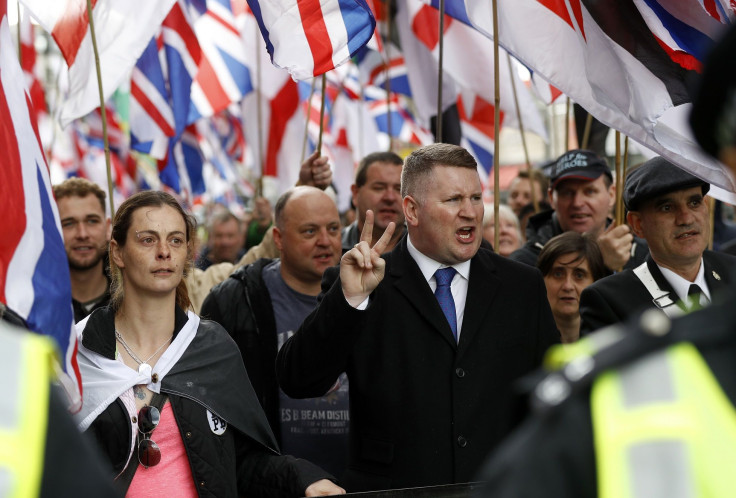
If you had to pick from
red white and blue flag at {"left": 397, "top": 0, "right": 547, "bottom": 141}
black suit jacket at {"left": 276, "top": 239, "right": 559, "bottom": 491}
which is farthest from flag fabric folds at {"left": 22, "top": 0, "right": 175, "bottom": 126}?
black suit jacket at {"left": 276, "top": 239, "right": 559, "bottom": 491}

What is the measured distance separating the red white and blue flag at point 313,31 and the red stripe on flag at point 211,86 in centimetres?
437

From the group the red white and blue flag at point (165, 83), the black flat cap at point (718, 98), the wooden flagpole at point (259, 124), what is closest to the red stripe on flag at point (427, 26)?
the wooden flagpole at point (259, 124)

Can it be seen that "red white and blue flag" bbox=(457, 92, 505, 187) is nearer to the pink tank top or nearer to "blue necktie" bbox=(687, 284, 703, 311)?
"blue necktie" bbox=(687, 284, 703, 311)

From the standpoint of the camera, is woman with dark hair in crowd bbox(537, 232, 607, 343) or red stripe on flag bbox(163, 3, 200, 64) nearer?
woman with dark hair in crowd bbox(537, 232, 607, 343)

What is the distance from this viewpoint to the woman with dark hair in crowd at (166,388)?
3.53m

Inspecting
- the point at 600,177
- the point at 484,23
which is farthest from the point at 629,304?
the point at 600,177

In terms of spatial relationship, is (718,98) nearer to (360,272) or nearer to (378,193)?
(360,272)

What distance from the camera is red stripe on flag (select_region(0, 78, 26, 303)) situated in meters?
3.16

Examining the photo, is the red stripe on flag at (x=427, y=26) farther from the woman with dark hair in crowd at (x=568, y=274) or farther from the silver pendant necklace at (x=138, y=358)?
the silver pendant necklace at (x=138, y=358)

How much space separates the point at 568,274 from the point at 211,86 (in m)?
4.92

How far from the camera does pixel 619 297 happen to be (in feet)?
13.3

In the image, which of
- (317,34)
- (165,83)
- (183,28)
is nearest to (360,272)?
(317,34)

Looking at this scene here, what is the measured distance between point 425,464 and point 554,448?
2.51 metres

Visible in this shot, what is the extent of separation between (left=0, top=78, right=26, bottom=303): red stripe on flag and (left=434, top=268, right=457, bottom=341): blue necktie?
5.16ft
